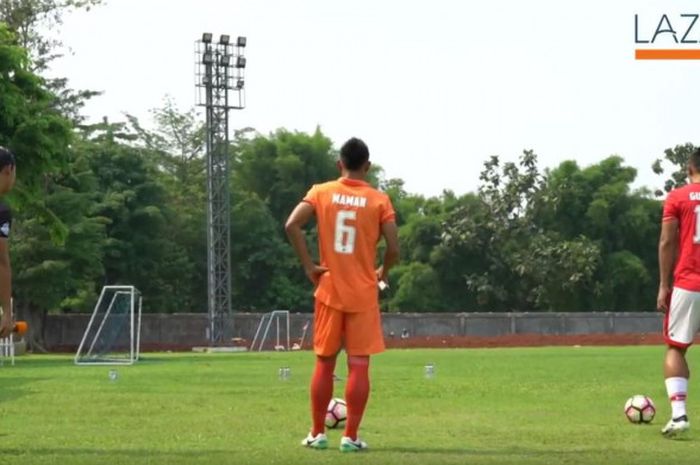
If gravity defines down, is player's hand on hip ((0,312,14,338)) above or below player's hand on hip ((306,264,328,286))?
below

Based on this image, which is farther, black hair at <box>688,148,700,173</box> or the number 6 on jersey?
black hair at <box>688,148,700,173</box>

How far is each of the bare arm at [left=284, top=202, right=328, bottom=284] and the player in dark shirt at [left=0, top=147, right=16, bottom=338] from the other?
1.90 metres

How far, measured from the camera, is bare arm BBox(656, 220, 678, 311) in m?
11.0

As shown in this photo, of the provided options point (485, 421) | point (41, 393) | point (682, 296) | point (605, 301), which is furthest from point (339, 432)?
point (605, 301)

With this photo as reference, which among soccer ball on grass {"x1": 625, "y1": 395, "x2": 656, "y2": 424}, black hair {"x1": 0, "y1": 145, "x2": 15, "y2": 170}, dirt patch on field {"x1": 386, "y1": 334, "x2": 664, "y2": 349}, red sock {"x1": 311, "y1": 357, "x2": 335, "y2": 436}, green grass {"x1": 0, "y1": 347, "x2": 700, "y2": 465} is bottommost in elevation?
dirt patch on field {"x1": 386, "y1": 334, "x2": 664, "y2": 349}

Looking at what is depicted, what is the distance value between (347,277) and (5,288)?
7.53 ft

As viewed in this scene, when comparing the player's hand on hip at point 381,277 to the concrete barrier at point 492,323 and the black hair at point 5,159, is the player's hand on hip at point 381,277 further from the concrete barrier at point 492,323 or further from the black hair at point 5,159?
the concrete barrier at point 492,323

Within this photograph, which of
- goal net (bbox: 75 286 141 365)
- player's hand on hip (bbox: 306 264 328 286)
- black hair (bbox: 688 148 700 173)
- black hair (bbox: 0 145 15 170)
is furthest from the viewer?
goal net (bbox: 75 286 141 365)

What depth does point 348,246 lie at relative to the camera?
9977 mm

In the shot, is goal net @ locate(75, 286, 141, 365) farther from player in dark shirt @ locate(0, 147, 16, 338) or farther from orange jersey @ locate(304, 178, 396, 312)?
player in dark shirt @ locate(0, 147, 16, 338)

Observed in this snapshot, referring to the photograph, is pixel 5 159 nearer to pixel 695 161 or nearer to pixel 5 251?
pixel 5 251

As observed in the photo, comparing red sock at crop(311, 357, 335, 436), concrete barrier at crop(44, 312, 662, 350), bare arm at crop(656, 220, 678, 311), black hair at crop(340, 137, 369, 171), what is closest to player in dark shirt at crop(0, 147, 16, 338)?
red sock at crop(311, 357, 335, 436)

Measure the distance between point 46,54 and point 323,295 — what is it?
63705 millimetres

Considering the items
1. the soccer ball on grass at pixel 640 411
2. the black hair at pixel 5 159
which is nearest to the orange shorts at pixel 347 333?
the black hair at pixel 5 159
